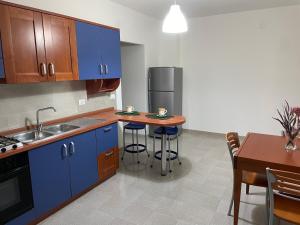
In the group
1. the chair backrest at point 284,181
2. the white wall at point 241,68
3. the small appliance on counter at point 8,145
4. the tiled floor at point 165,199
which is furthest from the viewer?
the white wall at point 241,68

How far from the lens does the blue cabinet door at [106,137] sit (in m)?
3.04

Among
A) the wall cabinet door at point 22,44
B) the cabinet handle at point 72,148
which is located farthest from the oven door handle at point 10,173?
the wall cabinet door at point 22,44

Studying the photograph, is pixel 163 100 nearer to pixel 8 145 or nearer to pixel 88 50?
pixel 88 50

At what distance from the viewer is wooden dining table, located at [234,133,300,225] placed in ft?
6.01

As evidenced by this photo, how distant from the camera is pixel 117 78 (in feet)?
12.2

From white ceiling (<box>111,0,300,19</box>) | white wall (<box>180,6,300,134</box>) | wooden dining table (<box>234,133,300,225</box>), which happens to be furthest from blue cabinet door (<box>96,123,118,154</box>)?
white wall (<box>180,6,300,134</box>)

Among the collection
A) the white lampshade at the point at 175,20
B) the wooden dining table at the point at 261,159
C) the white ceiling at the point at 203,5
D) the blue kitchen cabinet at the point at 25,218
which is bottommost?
the blue kitchen cabinet at the point at 25,218

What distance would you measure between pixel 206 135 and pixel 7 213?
4.31 m

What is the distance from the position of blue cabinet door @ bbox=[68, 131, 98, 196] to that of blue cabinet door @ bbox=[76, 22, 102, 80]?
2.70 ft

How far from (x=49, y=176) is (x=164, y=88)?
3133mm

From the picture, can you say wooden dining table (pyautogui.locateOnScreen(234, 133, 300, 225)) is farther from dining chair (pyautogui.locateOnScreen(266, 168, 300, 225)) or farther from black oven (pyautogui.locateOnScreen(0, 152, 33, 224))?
black oven (pyautogui.locateOnScreen(0, 152, 33, 224))

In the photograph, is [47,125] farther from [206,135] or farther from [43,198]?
[206,135]

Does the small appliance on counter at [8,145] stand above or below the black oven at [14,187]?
above

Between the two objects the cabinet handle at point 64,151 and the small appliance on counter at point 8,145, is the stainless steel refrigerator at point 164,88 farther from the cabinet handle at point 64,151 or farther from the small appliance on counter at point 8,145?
the small appliance on counter at point 8,145
